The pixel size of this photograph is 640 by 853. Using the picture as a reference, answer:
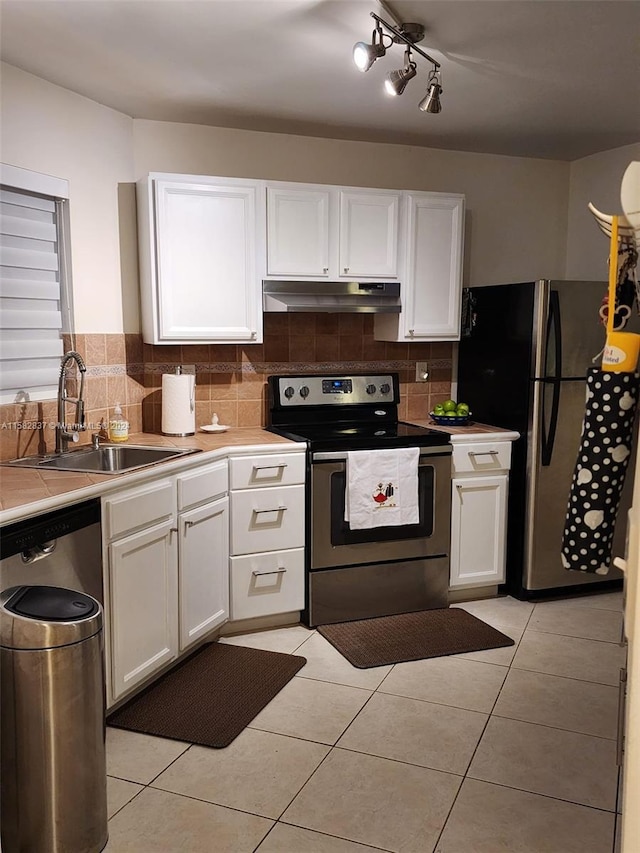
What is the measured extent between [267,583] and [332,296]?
58.2 inches

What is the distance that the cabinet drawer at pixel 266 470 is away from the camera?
345 centimetres

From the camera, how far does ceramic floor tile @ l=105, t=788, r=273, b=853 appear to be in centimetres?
214

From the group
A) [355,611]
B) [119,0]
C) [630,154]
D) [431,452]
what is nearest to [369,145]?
[630,154]

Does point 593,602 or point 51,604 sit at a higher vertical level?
point 51,604

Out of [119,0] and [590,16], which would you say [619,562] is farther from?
[119,0]

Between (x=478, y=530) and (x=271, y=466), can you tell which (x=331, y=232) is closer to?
(x=271, y=466)

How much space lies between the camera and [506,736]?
2729 mm

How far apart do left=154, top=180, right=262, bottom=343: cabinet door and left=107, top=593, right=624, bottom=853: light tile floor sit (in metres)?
1.61

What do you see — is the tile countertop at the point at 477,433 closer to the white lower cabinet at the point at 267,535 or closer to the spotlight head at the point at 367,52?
the white lower cabinet at the point at 267,535

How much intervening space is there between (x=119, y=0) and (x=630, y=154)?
2979 mm

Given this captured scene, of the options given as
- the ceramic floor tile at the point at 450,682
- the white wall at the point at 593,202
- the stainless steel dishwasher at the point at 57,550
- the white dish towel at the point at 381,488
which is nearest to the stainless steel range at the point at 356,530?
the white dish towel at the point at 381,488

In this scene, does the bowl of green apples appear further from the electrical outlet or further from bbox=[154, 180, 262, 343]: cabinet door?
bbox=[154, 180, 262, 343]: cabinet door

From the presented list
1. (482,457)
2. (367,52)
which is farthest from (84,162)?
(482,457)

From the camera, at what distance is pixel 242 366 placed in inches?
161
